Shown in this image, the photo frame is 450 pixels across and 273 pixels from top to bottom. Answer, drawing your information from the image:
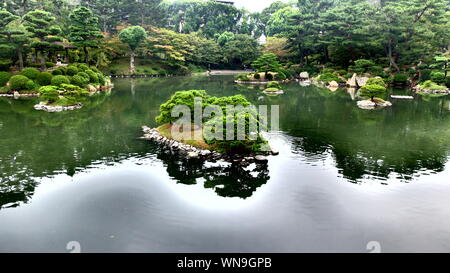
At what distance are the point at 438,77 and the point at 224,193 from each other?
128ft

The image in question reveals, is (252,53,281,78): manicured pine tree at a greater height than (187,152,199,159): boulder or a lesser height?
greater

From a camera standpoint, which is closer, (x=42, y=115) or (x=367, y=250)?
(x=367, y=250)

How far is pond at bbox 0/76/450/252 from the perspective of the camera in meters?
9.04

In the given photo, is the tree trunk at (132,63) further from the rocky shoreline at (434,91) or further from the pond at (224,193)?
the rocky shoreline at (434,91)

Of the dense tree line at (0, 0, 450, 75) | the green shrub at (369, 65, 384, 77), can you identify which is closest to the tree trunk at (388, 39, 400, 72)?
the dense tree line at (0, 0, 450, 75)

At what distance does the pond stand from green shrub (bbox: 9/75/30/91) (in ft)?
47.8

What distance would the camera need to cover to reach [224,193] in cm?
1202

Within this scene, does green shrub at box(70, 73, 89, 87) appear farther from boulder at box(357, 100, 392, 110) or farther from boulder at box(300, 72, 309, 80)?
boulder at box(300, 72, 309, 80)

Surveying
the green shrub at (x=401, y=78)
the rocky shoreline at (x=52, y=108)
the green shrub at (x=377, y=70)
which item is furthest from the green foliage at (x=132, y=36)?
the green shrub at (x=401, y=78)

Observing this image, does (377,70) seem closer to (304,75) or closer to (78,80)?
(304,75)

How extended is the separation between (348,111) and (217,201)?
19.5m

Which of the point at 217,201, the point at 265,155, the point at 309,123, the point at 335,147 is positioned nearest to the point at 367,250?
the point at 217,201

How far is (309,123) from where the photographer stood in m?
23.2
